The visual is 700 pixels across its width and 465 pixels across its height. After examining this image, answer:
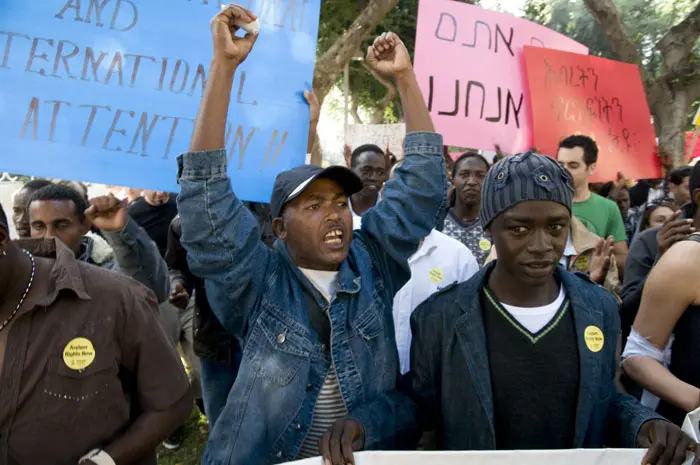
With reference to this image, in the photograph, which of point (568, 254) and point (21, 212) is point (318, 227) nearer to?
point (568, 254)

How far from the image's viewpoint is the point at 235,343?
3229mm

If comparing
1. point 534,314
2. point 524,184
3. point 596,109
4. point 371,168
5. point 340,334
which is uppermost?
point 596,109

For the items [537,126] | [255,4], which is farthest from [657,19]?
[255,4]

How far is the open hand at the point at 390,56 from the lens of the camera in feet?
7.39

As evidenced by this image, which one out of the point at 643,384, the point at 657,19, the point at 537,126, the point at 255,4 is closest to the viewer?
the point at 643,384

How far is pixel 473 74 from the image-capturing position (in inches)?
185

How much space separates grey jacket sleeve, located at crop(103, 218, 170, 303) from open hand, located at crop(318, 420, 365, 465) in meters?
1.34

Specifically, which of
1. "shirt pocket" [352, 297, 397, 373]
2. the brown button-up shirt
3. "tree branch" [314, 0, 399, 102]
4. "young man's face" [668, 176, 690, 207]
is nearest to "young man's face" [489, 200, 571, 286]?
"shirt pocket" [352, 297, 397, 373]

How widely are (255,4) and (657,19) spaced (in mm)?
16570

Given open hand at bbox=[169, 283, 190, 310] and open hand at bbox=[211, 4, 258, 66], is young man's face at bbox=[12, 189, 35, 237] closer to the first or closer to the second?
open hand at bbox=[169, 283, 190, 310]

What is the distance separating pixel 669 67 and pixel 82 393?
9521mm

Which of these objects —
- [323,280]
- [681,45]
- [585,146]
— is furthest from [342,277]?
[681,45]

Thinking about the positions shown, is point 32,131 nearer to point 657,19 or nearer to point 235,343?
point 235,343

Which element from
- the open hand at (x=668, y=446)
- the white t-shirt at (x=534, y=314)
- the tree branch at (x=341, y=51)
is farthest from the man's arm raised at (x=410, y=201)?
the tree branch at (x=341, y=51)
